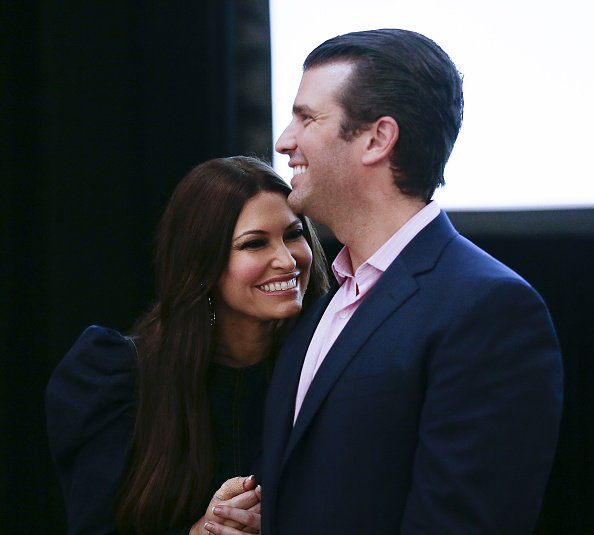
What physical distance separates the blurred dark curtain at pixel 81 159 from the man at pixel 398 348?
105 cm

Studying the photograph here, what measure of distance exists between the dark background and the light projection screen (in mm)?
518

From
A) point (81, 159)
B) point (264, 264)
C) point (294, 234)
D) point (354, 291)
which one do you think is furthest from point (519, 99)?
→ point (81, 159)

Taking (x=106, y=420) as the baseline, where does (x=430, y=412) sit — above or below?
above

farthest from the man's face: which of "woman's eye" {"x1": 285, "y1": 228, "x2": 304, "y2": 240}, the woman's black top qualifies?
the woman's black top

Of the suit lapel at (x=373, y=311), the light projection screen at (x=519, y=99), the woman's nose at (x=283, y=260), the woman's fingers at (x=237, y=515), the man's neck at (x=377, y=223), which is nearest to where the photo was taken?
the suit lapel at (x=373, y=311)

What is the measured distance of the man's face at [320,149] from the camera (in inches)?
55.6

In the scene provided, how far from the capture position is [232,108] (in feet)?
8.05

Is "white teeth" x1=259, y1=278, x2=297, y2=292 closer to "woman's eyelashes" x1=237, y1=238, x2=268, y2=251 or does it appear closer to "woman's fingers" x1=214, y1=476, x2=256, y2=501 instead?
"woman's eyelashes" x1=237, y1=238, x2=268, y2=251

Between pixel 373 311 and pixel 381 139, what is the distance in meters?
0.28

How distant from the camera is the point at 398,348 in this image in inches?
48.6

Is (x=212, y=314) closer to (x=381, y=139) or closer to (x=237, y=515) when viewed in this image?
(x=237, y=515)

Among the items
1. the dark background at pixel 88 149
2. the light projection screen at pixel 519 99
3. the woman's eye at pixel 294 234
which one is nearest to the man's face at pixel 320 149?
the woman's eye at pixel 294 234

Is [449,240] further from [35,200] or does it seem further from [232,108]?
[35,200]

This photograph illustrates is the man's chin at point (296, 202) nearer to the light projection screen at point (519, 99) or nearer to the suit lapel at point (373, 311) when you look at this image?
the suit lapel at point (373, 311)
